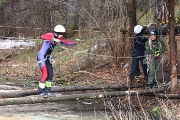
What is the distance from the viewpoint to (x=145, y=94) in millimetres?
9766

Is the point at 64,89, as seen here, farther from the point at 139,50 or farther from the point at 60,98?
the point at 139,50

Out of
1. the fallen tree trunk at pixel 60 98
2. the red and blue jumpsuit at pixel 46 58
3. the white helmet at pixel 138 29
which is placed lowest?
the fallen tree trunk at pixel 60 98

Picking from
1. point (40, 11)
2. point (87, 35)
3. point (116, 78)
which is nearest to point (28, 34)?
point (40, 11)

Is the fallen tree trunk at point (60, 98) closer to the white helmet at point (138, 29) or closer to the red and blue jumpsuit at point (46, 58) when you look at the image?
the red and blue jumpsuit at point (46, 58)

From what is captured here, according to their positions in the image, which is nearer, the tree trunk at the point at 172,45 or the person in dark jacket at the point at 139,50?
the tree trunk at the point at 172,45

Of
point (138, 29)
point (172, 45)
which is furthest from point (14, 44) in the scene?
point (172, 45)

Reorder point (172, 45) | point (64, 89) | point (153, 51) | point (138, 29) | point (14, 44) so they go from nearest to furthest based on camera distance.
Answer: point (172, 45) → point (153, 51) → point (64, 89) → point (138, 29) → point (14, 44)

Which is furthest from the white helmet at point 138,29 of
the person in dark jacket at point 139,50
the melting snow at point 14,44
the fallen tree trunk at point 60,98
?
the melting snow at point 14,44

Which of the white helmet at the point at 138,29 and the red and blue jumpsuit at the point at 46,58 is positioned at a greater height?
the white helmet at the point at 138,29

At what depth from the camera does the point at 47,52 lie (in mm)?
9117

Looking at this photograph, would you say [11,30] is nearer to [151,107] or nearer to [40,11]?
[40,11]

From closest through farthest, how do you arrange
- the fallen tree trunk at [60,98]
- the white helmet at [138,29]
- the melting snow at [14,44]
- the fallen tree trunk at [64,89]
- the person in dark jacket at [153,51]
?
1. the fallen tree trunk at [60,98]
2. the fallen tree trunk at [64,89]
3. the person in dark jacket at [153,51]
4. the white helmet at [138,29]
5. the melting snow at [14,44]

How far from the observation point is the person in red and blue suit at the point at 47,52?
8938mm

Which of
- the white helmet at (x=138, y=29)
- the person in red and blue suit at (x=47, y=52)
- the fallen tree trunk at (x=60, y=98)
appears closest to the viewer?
the fallen tree trunk at (x=60, y=98)
